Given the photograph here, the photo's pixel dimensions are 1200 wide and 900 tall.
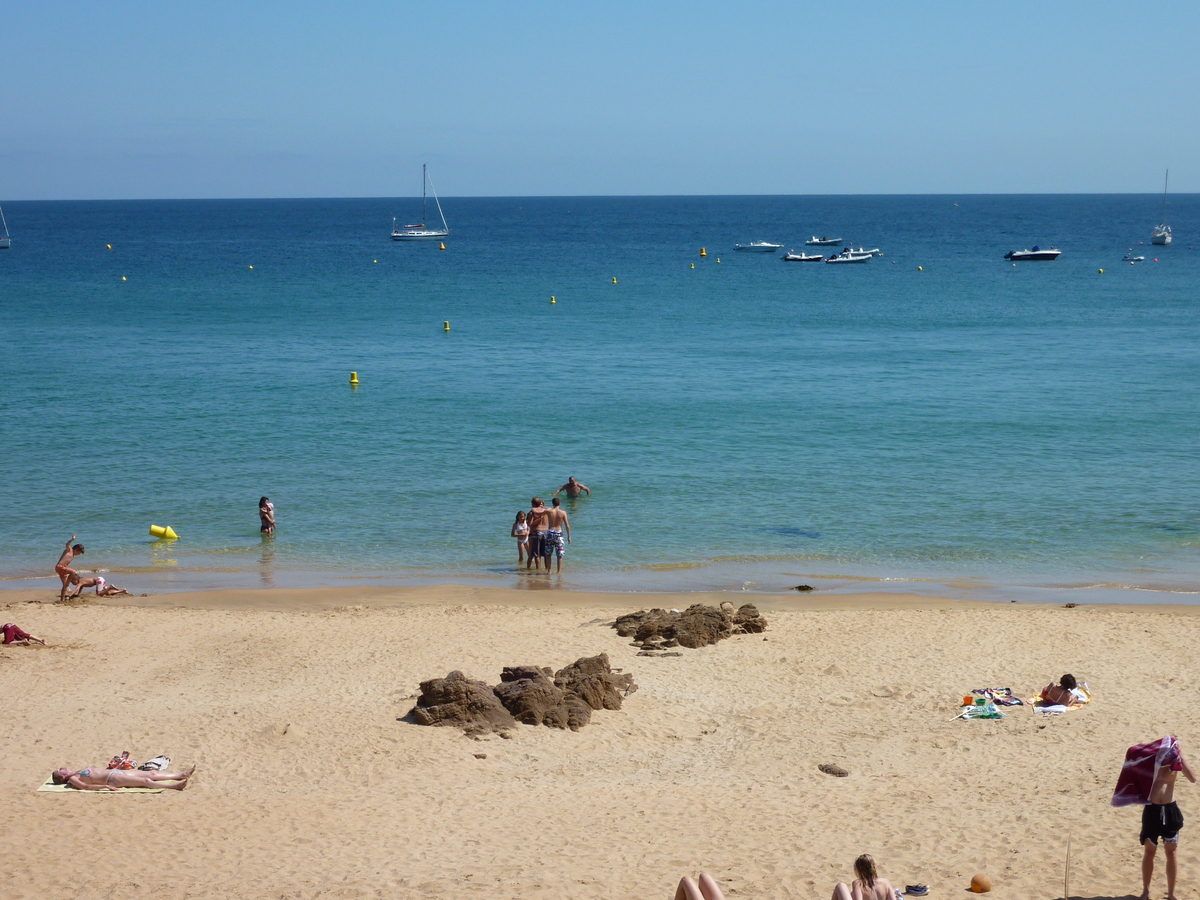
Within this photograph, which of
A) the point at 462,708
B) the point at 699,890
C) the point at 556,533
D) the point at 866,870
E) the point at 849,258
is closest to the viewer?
the point at 866,870

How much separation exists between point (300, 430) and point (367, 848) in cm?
2310

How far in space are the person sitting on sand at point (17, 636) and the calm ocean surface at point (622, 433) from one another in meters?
4.27

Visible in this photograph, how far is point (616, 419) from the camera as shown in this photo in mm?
33000

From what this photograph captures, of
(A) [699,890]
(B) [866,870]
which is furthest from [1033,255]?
(A) [699,890]

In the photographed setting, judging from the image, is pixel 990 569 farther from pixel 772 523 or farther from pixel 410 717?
pixel 410 717

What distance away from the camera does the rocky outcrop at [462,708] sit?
1280 centimetres

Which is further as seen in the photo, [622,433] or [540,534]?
[622,433]

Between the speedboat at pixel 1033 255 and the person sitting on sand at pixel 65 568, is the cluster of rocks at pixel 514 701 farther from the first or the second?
the speedboat at pixel 1033 255

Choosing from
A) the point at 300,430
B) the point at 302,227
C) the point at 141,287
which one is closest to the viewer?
the point at 300,430

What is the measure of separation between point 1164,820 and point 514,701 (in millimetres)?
6957

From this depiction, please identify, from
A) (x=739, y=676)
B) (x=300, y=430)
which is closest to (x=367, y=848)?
(x=739, y=676)

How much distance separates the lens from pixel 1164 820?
863 centimetres

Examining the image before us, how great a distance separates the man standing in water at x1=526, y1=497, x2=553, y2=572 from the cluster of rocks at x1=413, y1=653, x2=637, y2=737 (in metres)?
6.80

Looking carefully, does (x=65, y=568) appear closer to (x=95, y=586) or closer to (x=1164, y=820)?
(x=95, y=586)
